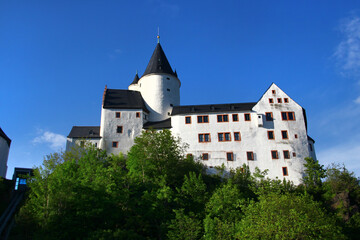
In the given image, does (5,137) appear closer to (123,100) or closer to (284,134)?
(123,100)

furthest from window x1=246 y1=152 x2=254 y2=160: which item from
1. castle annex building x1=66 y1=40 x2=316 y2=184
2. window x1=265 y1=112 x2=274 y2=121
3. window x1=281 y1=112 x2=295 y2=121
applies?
window x1=281 y1=112 x2=295 y2=121

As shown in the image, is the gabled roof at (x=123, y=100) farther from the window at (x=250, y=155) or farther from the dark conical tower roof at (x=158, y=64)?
the window at (x=250, y=155)

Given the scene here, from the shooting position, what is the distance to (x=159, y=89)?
2283 inches

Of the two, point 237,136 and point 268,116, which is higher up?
point 268,116

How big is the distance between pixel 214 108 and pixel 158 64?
16025 mm

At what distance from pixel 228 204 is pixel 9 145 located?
138 feet

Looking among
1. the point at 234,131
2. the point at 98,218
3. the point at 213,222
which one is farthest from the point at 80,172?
the point at 234,131

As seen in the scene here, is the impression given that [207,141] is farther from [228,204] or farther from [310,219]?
[310,219]

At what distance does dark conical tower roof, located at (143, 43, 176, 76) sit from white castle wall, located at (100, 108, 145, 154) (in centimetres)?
1026

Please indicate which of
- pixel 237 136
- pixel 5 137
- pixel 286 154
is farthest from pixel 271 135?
pixel 5 137

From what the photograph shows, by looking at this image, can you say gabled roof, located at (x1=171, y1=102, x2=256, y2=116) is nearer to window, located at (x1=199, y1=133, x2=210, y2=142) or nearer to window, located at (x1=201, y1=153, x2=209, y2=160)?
window, located at (x1=199, y1=133, x2=210, y2=142)

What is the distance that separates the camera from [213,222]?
30.6 metres

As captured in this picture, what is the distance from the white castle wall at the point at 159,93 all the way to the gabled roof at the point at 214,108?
14.5 ft

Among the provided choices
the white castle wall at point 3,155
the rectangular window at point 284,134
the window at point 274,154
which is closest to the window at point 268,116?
the rectangular window at point 284,134
